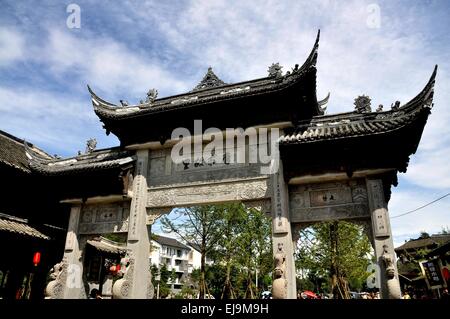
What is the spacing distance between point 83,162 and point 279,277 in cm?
853

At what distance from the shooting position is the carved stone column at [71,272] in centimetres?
1083

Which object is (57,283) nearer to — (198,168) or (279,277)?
(198,168)

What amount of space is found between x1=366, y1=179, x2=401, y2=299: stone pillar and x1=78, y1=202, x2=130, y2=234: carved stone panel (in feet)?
25.3

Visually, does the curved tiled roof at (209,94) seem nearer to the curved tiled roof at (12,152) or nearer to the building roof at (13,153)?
the building roof at (13,153)

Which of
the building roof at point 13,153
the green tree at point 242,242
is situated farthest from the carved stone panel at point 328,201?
the green tree at point 242,242

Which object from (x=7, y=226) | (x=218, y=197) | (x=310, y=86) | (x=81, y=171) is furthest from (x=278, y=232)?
(x=7, y=226)

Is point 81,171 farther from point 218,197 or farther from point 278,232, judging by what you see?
point 278,232

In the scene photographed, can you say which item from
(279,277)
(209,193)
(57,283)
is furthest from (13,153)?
(279,277)

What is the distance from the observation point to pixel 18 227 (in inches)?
478

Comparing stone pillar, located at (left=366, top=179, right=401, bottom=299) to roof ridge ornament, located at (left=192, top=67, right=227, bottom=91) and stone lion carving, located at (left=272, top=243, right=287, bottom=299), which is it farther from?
roof ridge ornament, located at (left=192, top=67, right=227, bottom=91)

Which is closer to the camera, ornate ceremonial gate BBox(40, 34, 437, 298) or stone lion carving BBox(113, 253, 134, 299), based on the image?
ornate ceremonial gate BBox(40, 34, 437, 298)

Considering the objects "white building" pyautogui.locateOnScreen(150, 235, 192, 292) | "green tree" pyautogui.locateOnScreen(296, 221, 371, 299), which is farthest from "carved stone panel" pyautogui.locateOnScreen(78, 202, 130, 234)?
"white building" pyautogui.locateOnScreen(150, 235, 192, 292)

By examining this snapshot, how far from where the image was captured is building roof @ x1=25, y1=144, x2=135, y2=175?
1125cm

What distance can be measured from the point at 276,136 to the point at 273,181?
1.46m
